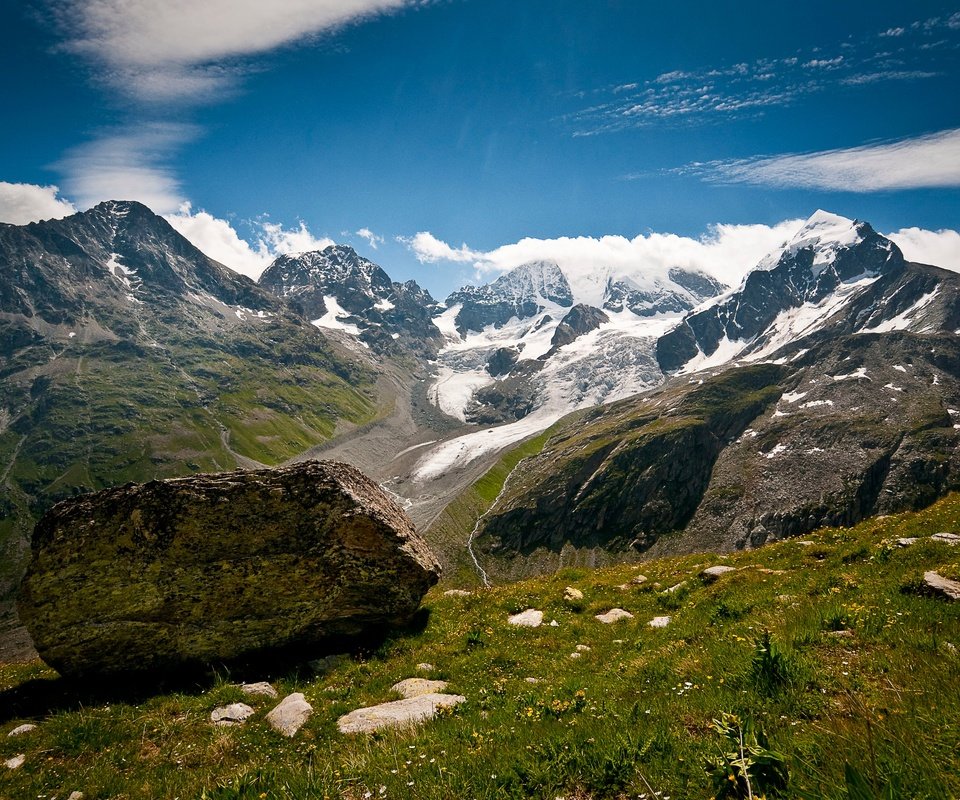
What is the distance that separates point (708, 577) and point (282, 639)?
15070mm

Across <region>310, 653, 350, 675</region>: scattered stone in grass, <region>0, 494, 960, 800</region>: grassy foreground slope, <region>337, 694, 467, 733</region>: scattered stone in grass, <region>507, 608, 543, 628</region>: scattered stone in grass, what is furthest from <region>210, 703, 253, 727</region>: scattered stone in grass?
<region>507, 608, 543, 628</region>: scattered stone in grass

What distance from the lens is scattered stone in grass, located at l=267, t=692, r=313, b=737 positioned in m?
10.9

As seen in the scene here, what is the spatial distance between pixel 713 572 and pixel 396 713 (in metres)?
13.2

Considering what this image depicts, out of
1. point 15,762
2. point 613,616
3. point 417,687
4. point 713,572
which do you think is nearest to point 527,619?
point 613,616

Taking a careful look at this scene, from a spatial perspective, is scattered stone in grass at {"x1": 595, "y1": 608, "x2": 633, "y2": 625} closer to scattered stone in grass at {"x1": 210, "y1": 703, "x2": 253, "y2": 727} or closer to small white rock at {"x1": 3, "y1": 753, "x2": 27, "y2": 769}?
scattered stone in grass at {"x1": 210, "y1": 703, "x2": 253, "y2": 727}

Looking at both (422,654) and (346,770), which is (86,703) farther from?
(346,770)

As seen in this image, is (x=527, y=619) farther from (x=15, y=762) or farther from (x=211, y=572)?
(x=15, y=762)

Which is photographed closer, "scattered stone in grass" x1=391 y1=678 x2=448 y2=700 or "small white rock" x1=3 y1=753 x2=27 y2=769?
"small white rock" x1=3 y1=753 x2=27 y2=769

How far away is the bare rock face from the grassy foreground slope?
1.51m

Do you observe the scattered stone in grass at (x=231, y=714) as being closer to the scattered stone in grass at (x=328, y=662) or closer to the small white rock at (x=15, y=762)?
the scattered stone in grass at (x=328, y=662)

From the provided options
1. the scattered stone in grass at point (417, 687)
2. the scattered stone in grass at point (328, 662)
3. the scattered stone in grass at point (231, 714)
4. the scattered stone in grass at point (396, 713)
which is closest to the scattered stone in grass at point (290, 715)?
the scattered stone in grass at point (231, 714)

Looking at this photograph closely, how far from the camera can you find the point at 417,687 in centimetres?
1259

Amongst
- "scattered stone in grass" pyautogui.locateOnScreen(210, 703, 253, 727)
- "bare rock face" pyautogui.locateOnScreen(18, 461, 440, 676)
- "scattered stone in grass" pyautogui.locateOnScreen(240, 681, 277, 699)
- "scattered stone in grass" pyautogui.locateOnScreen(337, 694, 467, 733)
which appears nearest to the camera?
"scattered stone in grass" pyautogui.locateOnScreen(337, 694, 467, 733)

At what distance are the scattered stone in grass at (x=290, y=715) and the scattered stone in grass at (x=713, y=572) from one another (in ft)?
45.7
